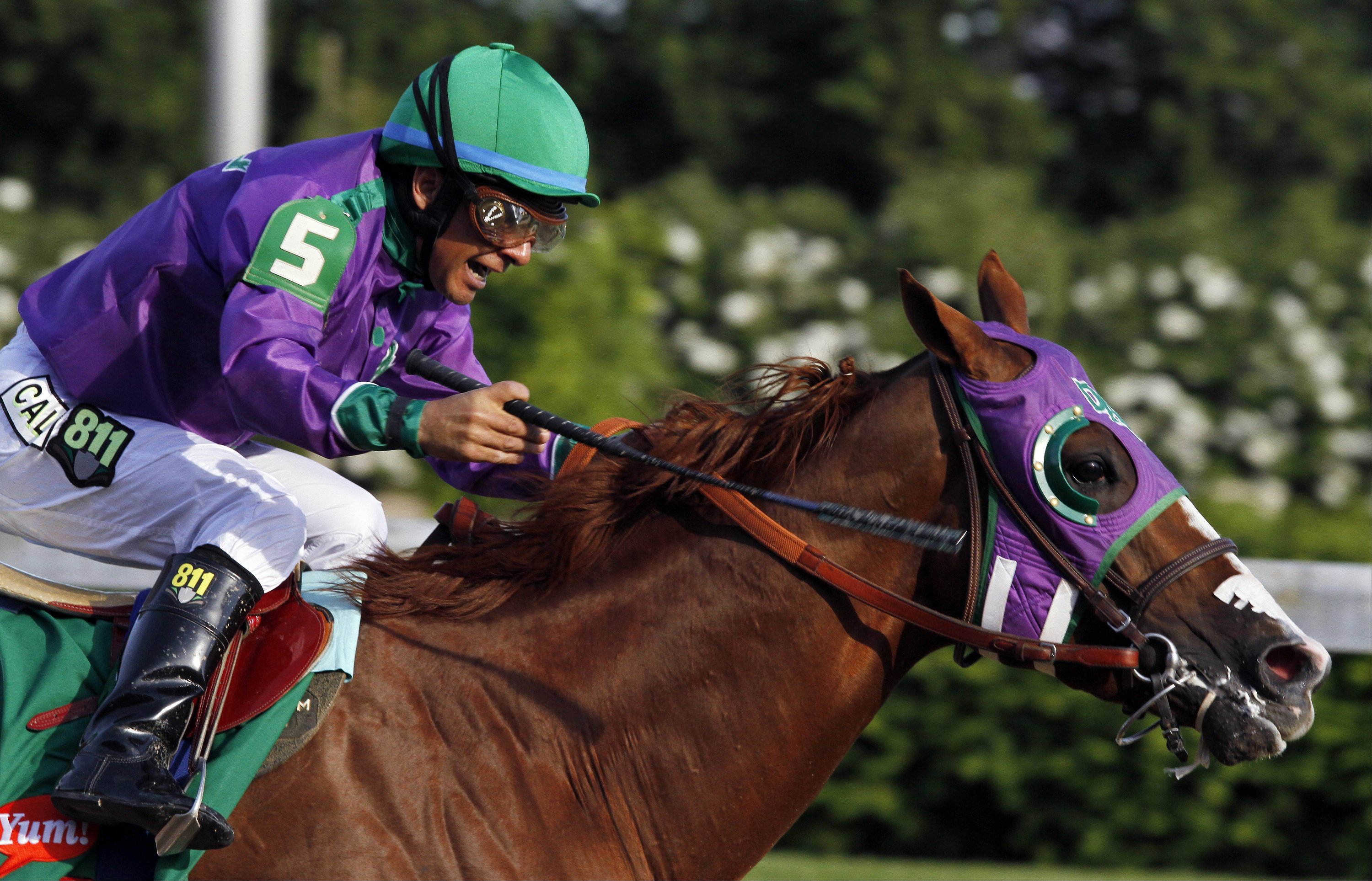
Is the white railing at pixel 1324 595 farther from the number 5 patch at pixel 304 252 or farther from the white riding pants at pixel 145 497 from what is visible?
the number 5 patch at pixel 304 252

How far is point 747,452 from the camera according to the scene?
252 centimetres

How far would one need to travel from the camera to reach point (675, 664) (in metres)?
2.42

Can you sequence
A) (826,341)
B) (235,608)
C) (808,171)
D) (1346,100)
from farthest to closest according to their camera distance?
(808,171) < (1346,100) < (826,341) < (235,608)

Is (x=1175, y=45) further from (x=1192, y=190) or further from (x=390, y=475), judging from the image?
(x=390, y=475)

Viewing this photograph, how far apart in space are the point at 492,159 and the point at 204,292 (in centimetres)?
60

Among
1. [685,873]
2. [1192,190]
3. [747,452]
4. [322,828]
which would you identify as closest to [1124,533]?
[747,452]

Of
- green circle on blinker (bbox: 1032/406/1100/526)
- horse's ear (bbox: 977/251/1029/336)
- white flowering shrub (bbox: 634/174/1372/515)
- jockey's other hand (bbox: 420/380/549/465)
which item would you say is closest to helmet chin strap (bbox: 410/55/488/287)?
jockey's other hand (bbox: 420/380/549/465)

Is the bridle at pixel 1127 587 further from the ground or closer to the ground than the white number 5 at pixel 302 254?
closer to the ground

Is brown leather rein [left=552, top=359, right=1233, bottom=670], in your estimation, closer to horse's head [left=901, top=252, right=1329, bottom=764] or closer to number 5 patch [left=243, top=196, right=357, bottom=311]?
horse's head [left=901, top=252, right=1329, bottom=764]

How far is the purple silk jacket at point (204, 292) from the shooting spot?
7.90 ft

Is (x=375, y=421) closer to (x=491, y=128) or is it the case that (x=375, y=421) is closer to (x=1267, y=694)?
(x=491, y=128)

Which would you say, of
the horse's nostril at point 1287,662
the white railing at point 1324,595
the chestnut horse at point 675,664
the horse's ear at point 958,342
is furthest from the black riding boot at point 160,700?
the white railing at point 1324,595

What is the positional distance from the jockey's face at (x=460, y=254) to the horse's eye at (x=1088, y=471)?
1122 mm

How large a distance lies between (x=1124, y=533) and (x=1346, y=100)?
1388 centimetres
